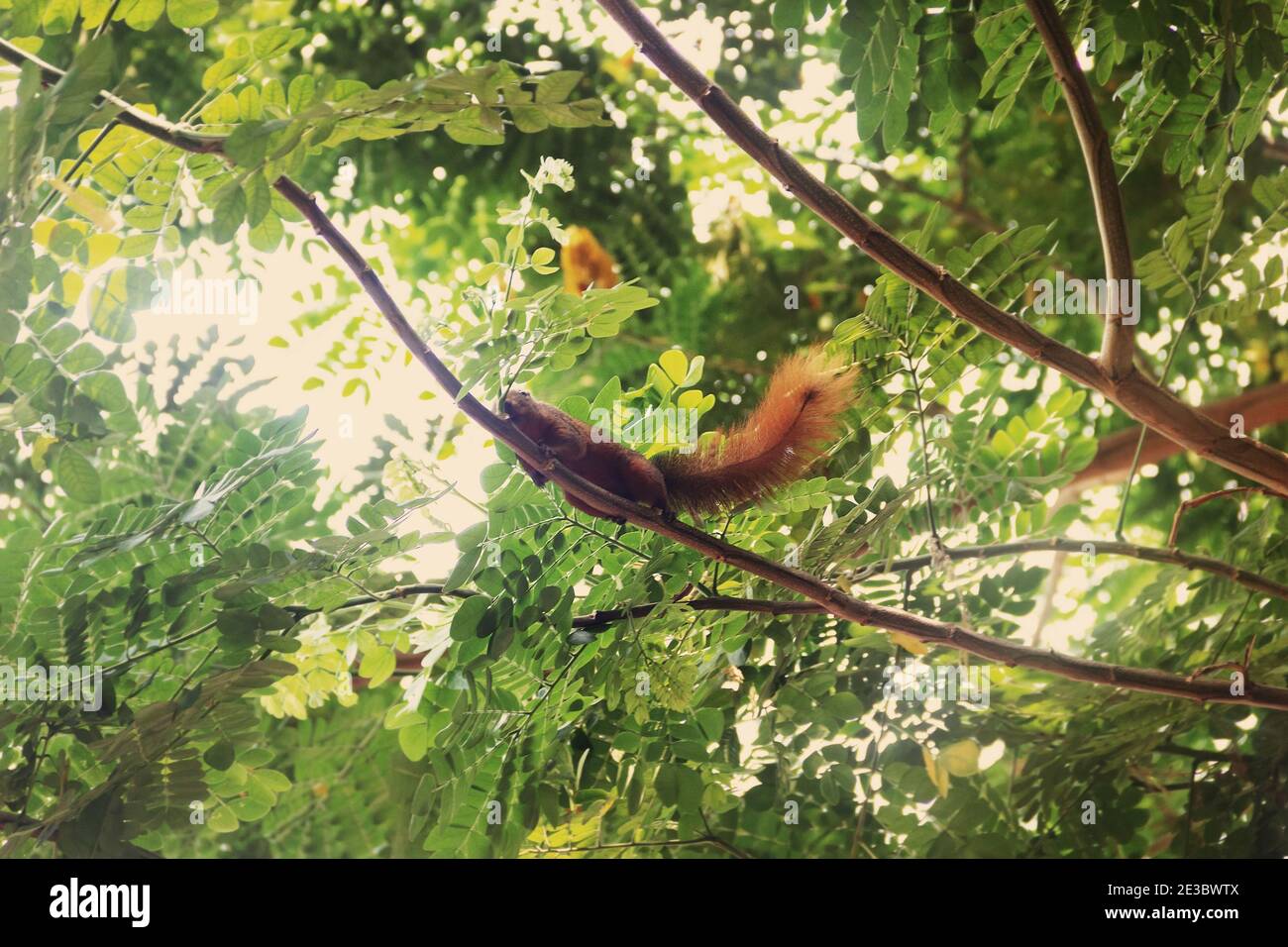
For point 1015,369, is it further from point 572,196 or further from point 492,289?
point 492,289

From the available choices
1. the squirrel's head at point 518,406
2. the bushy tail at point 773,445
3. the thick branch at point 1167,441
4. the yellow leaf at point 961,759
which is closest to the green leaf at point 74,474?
the squirrel's head at point 518,406

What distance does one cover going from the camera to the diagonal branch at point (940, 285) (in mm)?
865

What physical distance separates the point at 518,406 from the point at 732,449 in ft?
0.69

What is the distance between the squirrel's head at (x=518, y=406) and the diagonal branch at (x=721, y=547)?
10 cm

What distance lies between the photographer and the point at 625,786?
1.18 metres

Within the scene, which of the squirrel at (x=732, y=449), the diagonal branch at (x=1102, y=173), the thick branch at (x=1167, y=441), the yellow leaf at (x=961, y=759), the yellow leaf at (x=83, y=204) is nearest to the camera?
the yellow leaf at (x=83, y=204)

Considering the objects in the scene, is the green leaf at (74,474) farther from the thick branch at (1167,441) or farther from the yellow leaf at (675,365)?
the thick branch at (1167,441)

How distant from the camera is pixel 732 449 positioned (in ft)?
3.50

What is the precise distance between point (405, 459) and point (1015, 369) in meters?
1.58

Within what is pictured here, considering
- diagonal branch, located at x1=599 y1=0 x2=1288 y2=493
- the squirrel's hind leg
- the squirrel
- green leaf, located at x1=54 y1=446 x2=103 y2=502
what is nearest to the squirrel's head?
the squirrel

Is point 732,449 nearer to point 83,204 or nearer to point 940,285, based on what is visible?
point 940,285

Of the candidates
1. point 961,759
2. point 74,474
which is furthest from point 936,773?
point 74,474

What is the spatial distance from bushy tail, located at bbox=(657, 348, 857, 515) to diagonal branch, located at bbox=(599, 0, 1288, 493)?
0.13 m
